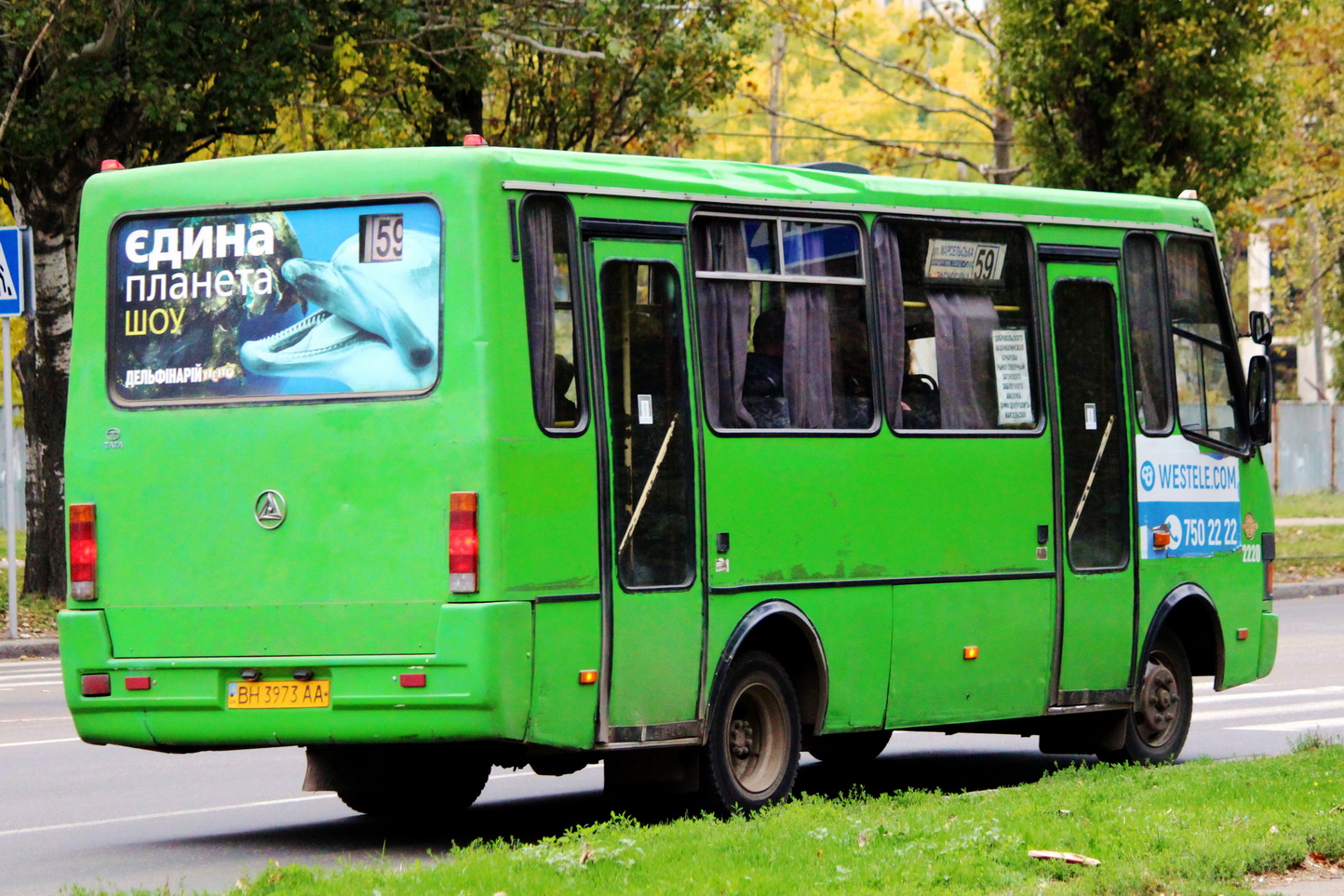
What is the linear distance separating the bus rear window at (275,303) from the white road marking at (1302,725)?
24.0ft

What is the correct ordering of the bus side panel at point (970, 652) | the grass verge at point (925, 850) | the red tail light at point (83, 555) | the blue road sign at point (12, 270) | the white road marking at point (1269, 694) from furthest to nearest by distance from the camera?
1. the blue road sign at point (12, 270)
2. the white road marking at point (1269, 694)
3. the bus side panel at point (970, 652)
4. the red tail light at point (83, 555)
5. the grass verge at point (925, 850)

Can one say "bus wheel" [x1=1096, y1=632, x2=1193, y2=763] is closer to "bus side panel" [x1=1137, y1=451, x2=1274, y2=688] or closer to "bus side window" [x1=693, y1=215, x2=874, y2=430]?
"bus side panel" [x1=1137, y1=451, x2=1274, y2=688]

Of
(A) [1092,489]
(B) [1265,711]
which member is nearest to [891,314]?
(A) [1092,489]

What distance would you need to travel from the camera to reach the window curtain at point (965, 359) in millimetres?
11055

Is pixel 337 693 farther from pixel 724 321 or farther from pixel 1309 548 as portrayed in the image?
pixel 1309 548

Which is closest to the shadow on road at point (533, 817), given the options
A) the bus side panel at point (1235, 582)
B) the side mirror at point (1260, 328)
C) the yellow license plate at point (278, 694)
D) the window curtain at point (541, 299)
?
the yellow license plate at point (278, 694)

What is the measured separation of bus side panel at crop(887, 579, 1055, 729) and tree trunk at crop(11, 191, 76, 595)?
13.4 meters

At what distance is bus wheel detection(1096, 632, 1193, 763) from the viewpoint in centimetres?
1217

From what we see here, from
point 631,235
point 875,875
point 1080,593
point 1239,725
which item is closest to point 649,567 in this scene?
point 631,235

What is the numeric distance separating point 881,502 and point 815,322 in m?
0.94

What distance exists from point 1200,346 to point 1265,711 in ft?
11.5

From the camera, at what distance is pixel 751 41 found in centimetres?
Answer: 2747

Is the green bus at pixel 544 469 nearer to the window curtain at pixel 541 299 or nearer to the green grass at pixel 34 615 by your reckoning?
the window curtain at pixel 541 299

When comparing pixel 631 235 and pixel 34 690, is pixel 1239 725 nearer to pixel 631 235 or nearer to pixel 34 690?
pixel 631 235
